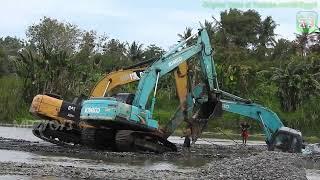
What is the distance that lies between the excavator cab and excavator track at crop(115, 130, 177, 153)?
16.3 ft

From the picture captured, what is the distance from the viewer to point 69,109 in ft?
81.6

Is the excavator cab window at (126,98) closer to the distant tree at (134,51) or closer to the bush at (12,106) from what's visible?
the bush at (12,106)

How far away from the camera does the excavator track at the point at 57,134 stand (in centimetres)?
2555

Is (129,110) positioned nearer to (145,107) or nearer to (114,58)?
(145,107)

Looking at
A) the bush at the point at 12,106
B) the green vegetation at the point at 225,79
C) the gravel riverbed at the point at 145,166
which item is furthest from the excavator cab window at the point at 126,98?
the bush at the point at 12,106

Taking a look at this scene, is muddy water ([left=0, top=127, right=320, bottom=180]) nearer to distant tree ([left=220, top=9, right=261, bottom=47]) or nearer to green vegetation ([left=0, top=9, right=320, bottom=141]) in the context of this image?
green vegetation ([left=0, top=9, right=320, bottom=141])

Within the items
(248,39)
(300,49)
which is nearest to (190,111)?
(300,49)

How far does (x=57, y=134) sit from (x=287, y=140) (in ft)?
33.2

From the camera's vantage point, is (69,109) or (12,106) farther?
(12,106)

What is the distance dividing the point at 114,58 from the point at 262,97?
2230 cm

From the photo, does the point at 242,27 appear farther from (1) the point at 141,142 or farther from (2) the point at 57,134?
(1) the point at 141,142

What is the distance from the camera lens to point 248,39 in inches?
3194

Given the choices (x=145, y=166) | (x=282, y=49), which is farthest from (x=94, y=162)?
(x=282, y=49)

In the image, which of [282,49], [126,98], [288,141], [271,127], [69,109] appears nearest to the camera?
[126,98]
